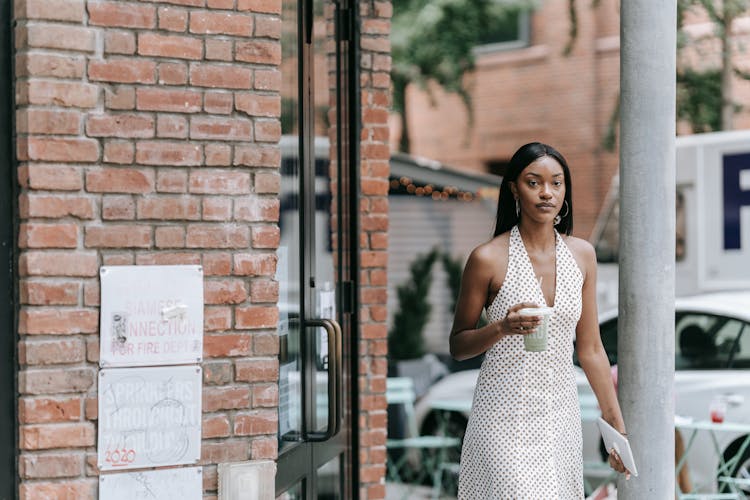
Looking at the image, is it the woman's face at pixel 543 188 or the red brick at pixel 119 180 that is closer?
the red brick at pixel 119 180

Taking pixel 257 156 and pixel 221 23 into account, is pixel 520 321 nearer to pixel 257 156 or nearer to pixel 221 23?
pixel 257 156

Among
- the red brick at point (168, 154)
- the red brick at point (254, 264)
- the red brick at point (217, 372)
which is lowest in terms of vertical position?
the red brick at point (217, 372)

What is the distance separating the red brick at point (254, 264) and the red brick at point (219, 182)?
209 millimetres

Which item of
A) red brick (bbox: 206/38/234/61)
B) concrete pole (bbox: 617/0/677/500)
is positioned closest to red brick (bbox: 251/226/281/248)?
red brick (bbox: 206/38/234/61)

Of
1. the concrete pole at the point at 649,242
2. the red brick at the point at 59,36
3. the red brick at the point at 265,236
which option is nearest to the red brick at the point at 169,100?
the red brick at the point at 59,36

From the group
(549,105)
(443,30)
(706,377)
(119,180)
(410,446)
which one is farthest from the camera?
(549,105)

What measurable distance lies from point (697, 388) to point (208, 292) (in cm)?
536

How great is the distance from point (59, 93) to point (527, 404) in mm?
1735

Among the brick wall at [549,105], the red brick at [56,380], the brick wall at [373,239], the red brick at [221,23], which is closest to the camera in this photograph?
the red brick at [56,380]

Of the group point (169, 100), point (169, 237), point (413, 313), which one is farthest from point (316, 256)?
point (413, 313)

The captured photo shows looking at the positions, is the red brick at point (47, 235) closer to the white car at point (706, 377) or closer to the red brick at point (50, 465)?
the red brick at point (50, 465)

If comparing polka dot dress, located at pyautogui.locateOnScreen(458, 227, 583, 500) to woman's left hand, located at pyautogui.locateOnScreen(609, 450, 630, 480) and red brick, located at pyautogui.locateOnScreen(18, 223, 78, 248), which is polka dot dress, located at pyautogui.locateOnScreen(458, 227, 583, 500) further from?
red brick, located at pyautogui.locateOnScreen(18, 223, 78, 248)

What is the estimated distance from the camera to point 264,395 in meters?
3.63

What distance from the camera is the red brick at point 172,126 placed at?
3490 millimetres
